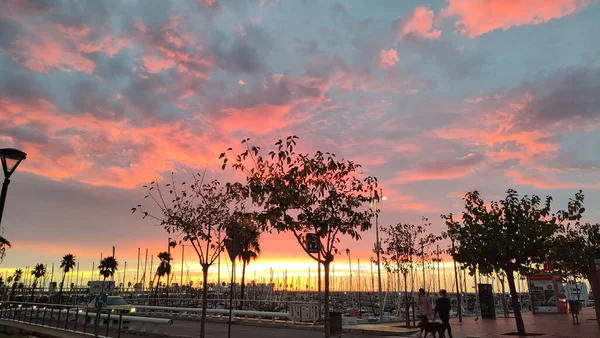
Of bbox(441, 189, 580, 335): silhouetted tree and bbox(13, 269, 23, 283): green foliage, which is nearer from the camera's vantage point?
bbox(441, 189, 580, 335): silhouetted tree

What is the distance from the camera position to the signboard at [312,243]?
13.5 metres

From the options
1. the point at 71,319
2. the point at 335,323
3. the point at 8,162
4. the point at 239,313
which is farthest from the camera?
the point at 239,313

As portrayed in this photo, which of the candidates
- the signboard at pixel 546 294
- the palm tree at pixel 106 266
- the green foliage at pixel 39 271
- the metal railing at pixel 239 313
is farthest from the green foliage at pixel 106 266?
the signboard at pixel 546 294

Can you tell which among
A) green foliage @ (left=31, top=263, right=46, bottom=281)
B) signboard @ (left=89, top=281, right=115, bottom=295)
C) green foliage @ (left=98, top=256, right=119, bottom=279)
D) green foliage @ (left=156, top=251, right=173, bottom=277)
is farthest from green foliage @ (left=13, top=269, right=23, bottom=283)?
signboard @ (left=89, top=281, right=115, bottom=295)

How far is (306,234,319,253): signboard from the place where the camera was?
44.4 feet

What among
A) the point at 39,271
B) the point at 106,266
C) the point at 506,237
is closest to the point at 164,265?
the point at 106,266

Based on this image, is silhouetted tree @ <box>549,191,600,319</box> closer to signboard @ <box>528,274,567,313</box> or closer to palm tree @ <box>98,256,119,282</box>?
signboard @ <box>528,274,567,313</box>

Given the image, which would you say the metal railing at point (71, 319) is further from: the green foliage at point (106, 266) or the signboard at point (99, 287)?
the green foliage at point (106, 266)

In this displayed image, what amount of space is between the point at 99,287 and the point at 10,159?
7.14 metres

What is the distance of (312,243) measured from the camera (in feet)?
44.6

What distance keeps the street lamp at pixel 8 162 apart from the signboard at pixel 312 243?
855cm

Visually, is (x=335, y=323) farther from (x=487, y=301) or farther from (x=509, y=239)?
(x=487, y=301)

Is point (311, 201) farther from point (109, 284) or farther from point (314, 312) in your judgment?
point (314, 312)

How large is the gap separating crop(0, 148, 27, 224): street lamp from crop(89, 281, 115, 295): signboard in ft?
20.7
